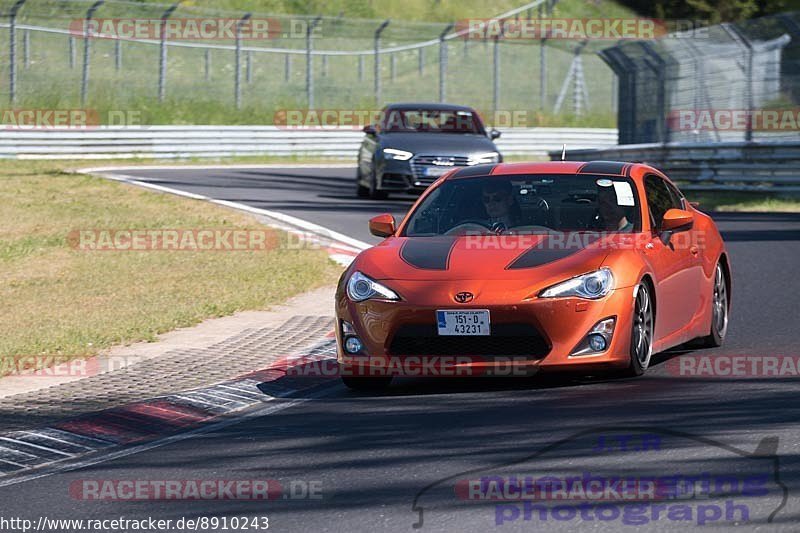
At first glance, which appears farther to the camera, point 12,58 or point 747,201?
point 12,58

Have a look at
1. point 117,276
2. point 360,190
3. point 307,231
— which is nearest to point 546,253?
point 117,276

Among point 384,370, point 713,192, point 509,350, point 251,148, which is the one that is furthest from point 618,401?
point 251,148

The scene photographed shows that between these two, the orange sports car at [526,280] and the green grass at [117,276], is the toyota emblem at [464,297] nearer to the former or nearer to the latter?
the orange sports car at [526,280]

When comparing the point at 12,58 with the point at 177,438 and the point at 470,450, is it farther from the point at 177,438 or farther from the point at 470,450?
the point at 470,450

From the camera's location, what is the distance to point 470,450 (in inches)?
277

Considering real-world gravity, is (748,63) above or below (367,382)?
above

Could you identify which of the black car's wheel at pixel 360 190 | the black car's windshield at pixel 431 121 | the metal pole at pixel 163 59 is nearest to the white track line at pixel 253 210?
the black car's wheel at pixel 360 190

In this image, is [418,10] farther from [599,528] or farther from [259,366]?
[599,528]

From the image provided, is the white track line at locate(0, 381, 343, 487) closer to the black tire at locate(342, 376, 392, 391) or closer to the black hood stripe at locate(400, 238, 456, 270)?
the black tire at locate(342, 376, 392, 391)

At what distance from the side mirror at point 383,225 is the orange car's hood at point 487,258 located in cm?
25

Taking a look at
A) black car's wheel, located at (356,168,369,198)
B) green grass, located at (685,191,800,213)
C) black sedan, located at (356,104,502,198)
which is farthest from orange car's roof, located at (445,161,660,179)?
black car's wheel, located at (356,168,369,198)

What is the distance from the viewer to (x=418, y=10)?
214 ft

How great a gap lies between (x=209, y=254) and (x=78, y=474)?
395 inches

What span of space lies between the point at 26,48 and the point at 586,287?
97.6 ft
